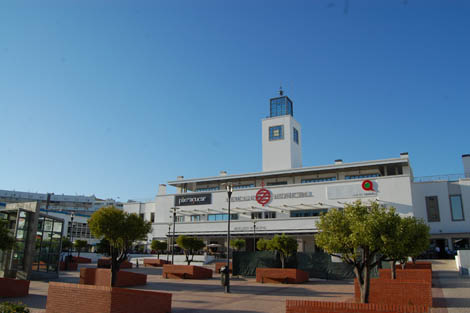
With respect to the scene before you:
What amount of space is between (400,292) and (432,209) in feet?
127

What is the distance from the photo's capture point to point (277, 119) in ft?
206

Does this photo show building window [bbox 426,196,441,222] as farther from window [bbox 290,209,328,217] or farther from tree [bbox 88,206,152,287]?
tree [bbox 88,206,152,287]

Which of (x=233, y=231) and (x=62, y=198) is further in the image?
(x=62, y=198)

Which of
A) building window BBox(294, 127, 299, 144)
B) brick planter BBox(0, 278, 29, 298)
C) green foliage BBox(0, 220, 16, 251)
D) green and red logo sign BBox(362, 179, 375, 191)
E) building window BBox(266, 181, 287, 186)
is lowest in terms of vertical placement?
brick planter BBox(0, 278, 29, 298)

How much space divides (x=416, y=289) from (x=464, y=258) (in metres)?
18.9

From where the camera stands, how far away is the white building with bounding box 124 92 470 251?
150 feet

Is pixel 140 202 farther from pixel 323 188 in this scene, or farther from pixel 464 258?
pixel 464 258

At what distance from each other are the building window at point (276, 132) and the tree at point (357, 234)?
5018 cm

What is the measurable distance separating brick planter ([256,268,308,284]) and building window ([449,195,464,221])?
98.5 feet

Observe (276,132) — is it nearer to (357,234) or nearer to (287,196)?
(287,196)

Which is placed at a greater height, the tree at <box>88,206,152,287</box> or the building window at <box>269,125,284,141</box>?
the building window at <box>269,125,284,141</box>

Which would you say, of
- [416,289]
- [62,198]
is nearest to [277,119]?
[416,289]

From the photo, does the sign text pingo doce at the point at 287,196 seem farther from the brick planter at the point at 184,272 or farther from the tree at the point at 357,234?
the tree at the point at 357,234

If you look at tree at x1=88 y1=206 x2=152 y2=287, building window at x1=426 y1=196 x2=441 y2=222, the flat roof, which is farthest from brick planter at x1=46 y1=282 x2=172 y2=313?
the flat roof
